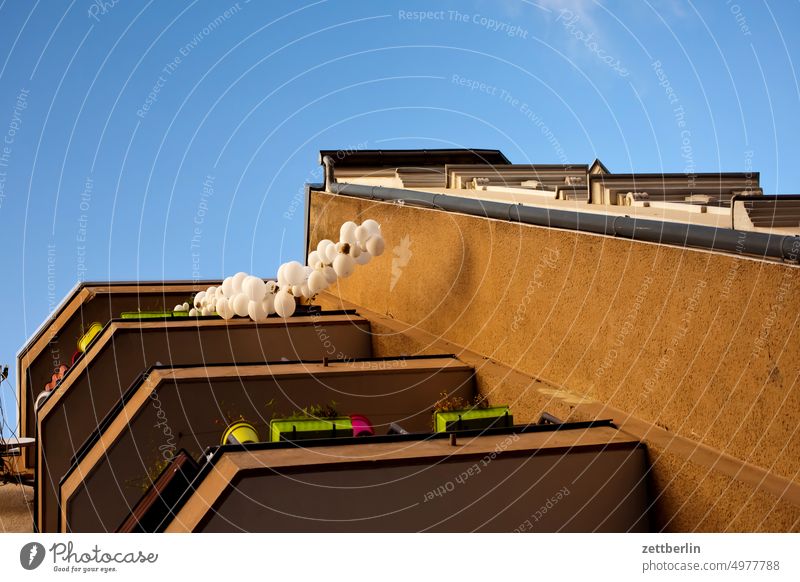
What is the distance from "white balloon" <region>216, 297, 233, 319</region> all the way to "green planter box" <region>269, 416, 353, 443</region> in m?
4.22

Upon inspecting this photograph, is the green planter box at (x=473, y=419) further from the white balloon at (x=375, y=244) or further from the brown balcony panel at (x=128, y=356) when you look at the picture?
the white balloon at (x=375, y=244)

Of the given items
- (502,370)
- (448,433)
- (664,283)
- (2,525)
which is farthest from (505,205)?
(2,525)

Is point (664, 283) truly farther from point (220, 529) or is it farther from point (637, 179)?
point (637, 179)

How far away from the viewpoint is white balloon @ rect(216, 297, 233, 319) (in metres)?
9.95

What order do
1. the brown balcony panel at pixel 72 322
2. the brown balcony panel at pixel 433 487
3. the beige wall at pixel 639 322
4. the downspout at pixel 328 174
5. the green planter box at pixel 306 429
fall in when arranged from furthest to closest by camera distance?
the brown balcony panel at pixel 72 322, the downspout at pixel 328 174, the green planter box at pixel 306 429, the beige wall at pixel 639 322, the brown balcony panel at pixel 433 487

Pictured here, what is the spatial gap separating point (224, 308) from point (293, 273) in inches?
29.3

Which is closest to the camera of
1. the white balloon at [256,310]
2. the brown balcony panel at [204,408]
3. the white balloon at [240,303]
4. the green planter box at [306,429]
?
the green planter box at [306,429]

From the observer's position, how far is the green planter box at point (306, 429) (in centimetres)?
573

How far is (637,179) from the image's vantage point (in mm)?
9789

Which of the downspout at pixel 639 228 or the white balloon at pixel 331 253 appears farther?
the white balloon at pixel 331 253

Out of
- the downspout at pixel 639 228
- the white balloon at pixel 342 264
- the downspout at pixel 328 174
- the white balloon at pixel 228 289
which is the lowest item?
the white balloon at pixel 228 289


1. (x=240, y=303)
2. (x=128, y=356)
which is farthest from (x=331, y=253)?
(x=128, y=356)

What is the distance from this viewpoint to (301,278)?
991 centimetres

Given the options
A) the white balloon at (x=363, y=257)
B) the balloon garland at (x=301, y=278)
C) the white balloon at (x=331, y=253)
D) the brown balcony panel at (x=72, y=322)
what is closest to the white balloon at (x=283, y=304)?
the balloon garland at (x=301, y=278)
